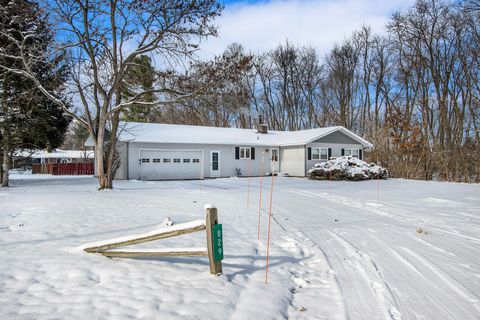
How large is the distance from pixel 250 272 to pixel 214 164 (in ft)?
63.3

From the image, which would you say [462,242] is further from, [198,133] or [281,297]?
[198,133]

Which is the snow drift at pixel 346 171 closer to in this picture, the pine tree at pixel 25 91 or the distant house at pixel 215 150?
the distant house at pixel 215 150

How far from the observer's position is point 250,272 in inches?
181

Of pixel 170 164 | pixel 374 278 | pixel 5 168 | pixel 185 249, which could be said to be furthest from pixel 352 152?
pixel 185 249

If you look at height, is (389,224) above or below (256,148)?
below

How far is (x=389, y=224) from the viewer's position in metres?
7.80

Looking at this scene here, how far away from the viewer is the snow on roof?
2159 centimetres

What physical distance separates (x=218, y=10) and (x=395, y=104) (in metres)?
26.0

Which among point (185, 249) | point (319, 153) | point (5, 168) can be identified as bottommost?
point (185, 249)

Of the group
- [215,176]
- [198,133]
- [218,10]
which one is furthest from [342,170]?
[218,10]

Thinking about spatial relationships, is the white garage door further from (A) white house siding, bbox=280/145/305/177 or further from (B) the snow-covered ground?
(B) the snow-covered ground

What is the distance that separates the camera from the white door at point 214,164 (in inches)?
929

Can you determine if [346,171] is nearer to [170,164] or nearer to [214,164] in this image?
[214,164]

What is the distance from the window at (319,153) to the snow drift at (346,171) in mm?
3100
